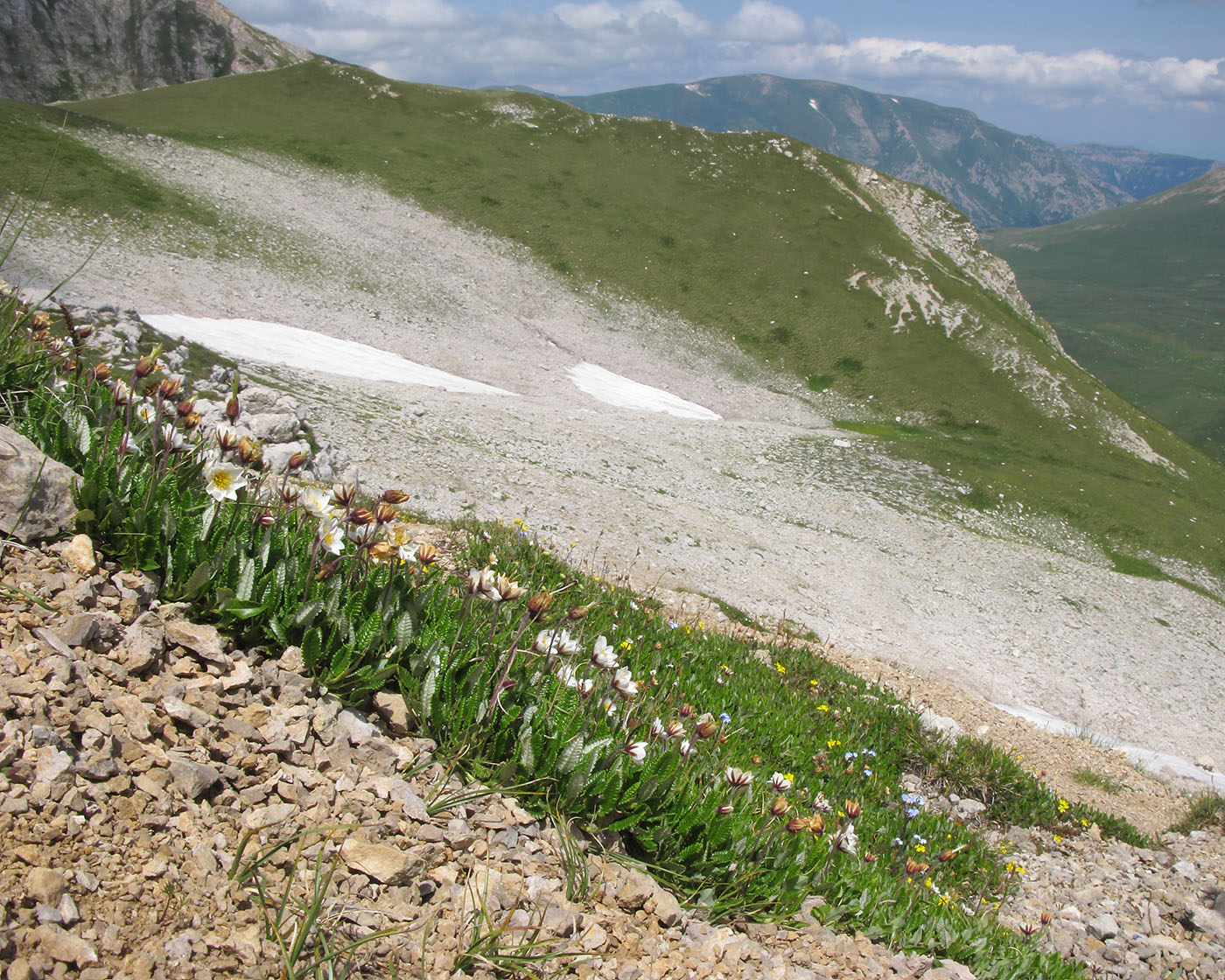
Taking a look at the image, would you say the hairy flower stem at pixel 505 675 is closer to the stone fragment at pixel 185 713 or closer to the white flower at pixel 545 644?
the white flower at pixel 545 644

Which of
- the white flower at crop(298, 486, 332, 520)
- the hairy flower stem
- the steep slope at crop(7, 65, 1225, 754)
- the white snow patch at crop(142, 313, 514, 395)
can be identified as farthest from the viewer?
the white snow patch at crop(142, 313, 514, 395)

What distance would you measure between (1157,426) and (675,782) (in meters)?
67.2

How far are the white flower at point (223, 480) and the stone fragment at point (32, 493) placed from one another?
2.31 ft

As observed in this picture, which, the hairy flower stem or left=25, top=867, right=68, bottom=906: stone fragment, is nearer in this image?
left=25, top=867, right=68, bottom=906: stone fragment

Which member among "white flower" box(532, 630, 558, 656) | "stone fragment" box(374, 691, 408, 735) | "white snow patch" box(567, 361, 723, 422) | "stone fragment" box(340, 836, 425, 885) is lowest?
"white snow patch" box(567, 361, 723, 422)

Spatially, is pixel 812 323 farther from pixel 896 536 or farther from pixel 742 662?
pixel 742 662

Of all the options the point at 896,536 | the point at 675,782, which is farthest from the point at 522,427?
the point at 675,782

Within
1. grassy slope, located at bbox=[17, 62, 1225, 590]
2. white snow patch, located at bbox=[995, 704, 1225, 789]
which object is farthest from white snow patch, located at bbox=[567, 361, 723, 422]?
white snow patch, located at bbox=[995, 704, 1225, 789]

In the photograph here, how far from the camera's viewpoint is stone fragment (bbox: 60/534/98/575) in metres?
3.69

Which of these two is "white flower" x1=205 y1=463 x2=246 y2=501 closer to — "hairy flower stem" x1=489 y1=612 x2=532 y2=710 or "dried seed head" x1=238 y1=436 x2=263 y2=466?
"dried seed head" x1=238 y1=436 x2=263 y2=466

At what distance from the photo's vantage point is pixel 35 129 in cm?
4034

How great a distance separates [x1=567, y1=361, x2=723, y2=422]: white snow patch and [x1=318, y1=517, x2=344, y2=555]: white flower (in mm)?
34862

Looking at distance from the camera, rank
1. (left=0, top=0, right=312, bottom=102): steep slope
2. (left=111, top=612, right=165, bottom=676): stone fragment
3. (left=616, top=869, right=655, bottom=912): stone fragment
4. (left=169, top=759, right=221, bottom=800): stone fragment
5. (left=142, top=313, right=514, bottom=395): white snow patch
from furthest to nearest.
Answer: (left=0, top=0, right=312, bottom=102): steep slope < (left=142, top=313, right=514, bottom=395): white snow patch < (left=616, top=869, right=655, bottom=912): stone fragment < (left=111, top=612, right=165, bottom=676): stone fragment < (left=169, top=759, right=221, bottom=800): stone fragment

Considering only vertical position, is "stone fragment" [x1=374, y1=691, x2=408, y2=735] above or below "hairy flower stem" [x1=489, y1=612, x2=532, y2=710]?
below
